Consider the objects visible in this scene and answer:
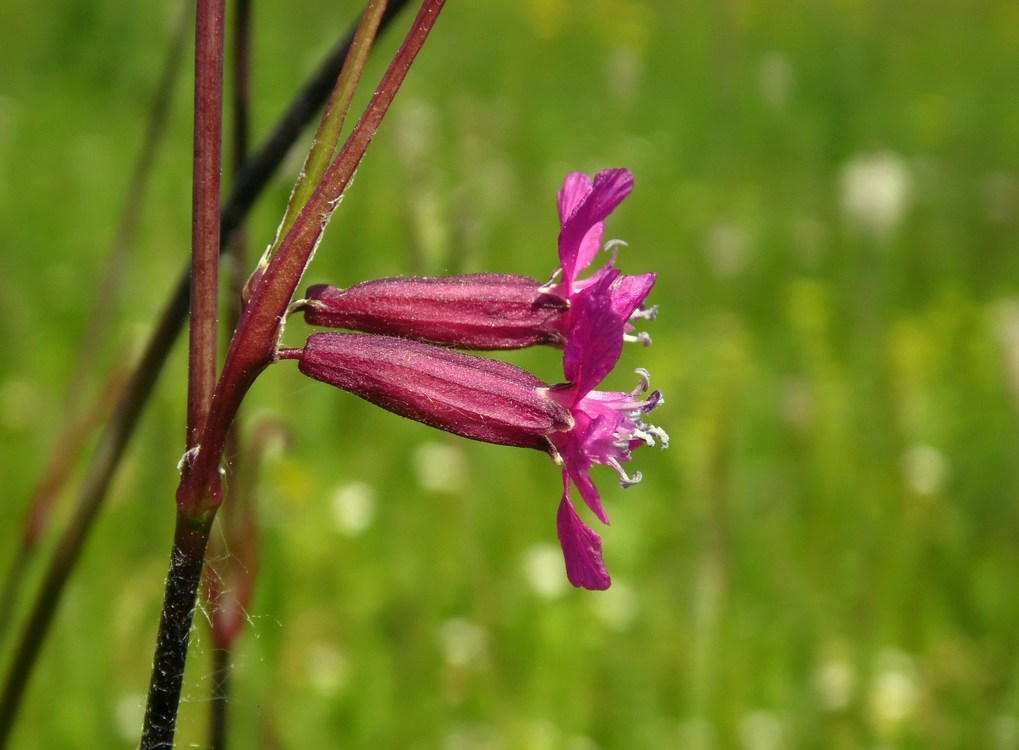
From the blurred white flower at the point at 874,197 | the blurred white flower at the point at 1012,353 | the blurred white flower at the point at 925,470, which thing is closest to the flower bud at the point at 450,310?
the blurred white flower at the point at 1012,353

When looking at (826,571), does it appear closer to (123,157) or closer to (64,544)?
(64,544)

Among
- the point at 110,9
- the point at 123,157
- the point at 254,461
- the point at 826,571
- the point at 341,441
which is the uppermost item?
the point at 110,9

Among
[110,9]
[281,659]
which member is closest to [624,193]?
[281,659]

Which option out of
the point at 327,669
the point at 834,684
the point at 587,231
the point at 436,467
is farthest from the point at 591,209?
the point at 436,467

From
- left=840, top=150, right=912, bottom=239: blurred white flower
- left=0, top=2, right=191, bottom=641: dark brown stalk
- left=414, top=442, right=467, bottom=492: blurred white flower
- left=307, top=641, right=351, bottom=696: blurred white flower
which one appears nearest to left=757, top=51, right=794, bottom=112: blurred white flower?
left=840, top=150, right=912, bottom=239: blurred white flower

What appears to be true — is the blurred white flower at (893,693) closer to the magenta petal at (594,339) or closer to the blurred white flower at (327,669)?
the blurred white flower at (327,669)

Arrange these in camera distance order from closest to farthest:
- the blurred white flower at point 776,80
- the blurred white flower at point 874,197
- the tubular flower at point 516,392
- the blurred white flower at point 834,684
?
1. the tubular flower at point 516,392
2. the blurred white flower at point 834,684
3. the blurred white flower at point 874,197
4. the blurred white flower at point 776,80

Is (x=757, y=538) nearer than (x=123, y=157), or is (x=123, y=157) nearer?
(x=757, y=538)

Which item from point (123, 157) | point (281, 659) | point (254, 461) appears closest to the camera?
point (254, 461)

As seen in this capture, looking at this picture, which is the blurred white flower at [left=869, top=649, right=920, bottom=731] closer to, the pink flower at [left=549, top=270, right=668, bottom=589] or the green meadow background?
the green meadow background
